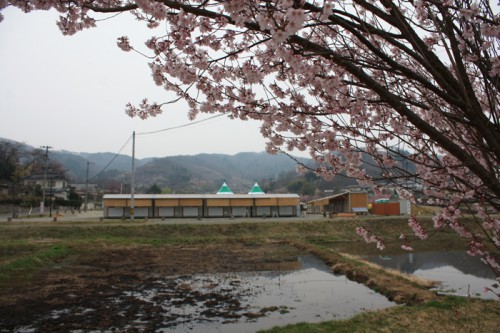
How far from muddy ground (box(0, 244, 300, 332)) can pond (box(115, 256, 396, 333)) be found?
0.03m

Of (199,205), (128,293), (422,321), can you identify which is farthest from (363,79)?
(199,205)

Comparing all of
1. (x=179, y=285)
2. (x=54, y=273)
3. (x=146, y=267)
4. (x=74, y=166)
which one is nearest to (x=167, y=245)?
(x=146, y=267)

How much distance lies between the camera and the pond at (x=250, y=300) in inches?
272

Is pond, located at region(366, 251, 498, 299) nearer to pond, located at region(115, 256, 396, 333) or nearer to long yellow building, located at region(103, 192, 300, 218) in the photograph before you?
pond, located at region(115, 256, 396, 333)

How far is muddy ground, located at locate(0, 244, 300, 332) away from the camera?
22.5ft

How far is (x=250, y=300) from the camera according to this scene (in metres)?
8.45

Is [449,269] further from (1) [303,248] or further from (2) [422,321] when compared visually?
(2) [422,321]

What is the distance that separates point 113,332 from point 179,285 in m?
3.85

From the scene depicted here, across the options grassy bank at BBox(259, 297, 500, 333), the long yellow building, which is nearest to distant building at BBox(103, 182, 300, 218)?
the long yellow building

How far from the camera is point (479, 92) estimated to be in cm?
379

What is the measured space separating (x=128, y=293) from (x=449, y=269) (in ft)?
36.6

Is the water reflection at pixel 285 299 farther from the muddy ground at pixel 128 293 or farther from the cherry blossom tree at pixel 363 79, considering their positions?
the cherry blossom tree at pixel 363 79

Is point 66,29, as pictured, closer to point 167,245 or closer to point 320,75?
point 320,75

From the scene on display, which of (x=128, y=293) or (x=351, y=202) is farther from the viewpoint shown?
(x=351, y=202)
